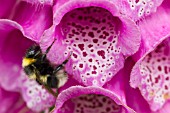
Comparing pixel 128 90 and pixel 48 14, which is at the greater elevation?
pixel 48 14

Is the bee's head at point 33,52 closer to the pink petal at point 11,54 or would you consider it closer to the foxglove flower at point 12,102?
the pink petal at point 11,54

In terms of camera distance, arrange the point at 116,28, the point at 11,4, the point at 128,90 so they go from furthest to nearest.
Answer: the point at 11,4
the point at 128,90
the point at 116,28

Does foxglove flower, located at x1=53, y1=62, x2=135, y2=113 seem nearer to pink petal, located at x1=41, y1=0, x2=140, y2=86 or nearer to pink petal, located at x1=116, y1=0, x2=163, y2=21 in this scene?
pink petal, located at x1=41, y1=0, x2=140, y2=86

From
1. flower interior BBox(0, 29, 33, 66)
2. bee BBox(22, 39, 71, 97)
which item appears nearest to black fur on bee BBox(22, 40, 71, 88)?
bee BBox(22, 39, 71, 97)

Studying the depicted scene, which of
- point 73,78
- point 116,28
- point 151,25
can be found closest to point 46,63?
point 73,78

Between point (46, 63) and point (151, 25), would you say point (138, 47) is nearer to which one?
point (151, 25)

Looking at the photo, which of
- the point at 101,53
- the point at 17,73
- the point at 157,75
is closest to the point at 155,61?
the point at 157,75
